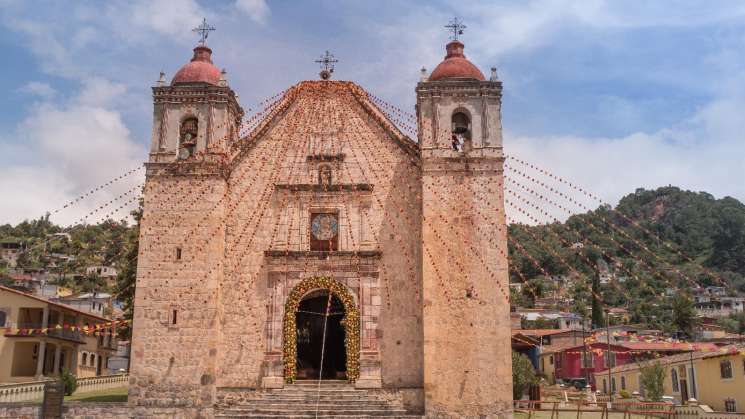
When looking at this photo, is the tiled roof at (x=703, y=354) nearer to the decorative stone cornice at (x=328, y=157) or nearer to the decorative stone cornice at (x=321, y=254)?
the decorative stone cornice at (x=321, y=254)

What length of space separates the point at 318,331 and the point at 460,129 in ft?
28.1

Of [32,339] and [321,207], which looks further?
[32,339]

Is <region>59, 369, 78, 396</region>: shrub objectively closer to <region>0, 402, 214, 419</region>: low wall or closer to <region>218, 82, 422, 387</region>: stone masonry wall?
<region>0, 402, 214, 419</region>: low wall

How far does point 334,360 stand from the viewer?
24078 millimetres

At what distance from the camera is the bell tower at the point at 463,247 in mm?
20594

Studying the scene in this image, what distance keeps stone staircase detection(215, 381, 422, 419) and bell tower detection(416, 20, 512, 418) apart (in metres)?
1.44

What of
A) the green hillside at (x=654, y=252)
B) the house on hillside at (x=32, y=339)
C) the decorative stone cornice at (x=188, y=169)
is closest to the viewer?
the decorative stone cornice at (x=188, y=169)

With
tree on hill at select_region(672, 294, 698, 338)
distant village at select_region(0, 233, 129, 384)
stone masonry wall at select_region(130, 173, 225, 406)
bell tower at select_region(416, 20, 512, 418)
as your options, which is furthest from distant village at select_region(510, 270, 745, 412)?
distant village at select_region(0, 233, 129, 384)

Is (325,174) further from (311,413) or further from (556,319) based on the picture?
(556,319)

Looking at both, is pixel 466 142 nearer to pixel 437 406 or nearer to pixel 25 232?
pixel 437 406

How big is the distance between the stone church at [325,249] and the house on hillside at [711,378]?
13.1 meters

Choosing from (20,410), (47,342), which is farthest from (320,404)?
(47,342)

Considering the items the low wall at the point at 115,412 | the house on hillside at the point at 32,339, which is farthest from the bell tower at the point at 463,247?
the house on hillside at the point at 32,339

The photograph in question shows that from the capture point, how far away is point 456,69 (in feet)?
78.2
